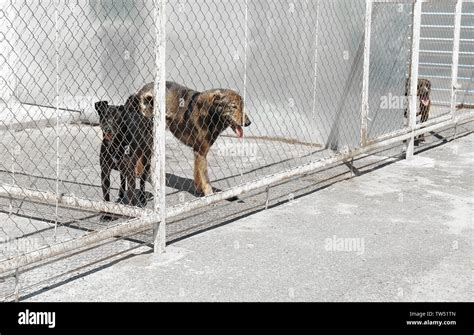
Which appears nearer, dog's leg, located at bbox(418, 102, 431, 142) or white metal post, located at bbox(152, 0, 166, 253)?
white metal post, located at bbox(152, 0, 166, 253)

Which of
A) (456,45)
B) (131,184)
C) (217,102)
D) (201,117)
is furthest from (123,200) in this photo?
(456,45)

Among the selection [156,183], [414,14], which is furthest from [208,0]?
[156,183]

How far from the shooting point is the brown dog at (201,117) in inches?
248

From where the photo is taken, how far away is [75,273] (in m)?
4.54

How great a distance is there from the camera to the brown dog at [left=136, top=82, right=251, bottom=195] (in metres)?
6.29

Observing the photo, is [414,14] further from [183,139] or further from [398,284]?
[398,284]

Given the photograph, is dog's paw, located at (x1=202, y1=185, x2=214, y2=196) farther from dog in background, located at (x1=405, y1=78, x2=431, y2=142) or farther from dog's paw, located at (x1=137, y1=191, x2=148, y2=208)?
dog in background, located at (x1=405, y1=78, x2=431, y2=142)

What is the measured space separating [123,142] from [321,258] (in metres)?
1.79

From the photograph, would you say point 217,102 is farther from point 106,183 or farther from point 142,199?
point 106,183

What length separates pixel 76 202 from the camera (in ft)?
17.1

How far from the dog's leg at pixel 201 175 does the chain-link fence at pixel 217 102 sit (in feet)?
0.04

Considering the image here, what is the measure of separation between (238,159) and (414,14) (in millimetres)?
2517

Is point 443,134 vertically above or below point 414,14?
below

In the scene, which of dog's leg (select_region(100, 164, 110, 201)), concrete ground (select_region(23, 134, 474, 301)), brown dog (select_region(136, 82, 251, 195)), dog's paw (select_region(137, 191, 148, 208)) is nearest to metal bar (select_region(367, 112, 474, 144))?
concrete ground (select_region(23, 134, 474, 301))
